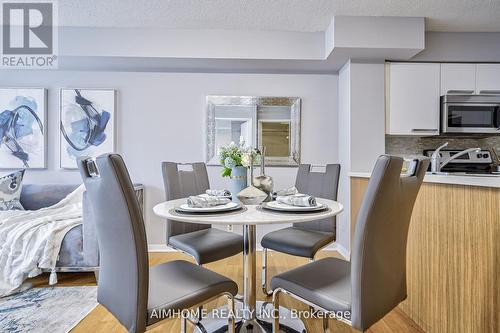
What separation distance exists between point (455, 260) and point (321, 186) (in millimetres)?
929

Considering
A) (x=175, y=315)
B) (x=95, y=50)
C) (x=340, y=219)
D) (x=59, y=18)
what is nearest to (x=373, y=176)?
(x=175, y=315)

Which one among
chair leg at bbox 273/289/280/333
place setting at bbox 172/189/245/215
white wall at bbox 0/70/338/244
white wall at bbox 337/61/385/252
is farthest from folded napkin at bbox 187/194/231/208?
white wall at bbox 337/61/385/252

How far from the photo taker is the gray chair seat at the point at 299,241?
1672 millimetres

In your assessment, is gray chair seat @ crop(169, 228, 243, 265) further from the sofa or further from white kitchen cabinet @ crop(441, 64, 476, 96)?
white kitchen cabinet @ crop(441, 64, 476, 96)

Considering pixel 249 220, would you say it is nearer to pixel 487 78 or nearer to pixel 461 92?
pixel 461 92

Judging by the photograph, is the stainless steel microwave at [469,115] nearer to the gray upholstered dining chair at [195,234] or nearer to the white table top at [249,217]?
the white table top at [249,217]

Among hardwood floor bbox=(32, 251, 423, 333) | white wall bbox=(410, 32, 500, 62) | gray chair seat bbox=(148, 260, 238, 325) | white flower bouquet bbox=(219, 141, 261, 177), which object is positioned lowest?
hardwood floor bbox=(32, 251, 423, 333)

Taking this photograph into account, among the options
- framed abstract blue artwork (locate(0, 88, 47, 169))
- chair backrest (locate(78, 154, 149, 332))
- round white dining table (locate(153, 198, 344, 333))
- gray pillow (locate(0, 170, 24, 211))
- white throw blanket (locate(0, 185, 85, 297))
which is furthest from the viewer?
framed abstract blue artwork (locate(0, 88, 47, 169))

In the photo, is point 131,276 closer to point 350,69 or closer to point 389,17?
point 350,69

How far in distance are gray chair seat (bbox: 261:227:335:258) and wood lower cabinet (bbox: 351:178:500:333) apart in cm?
55

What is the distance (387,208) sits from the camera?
0.91 meters

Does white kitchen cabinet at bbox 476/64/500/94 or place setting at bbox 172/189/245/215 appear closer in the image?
place setting at bbox 172/189/245/215

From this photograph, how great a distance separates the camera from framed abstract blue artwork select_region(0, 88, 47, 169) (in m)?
2.97

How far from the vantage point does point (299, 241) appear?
1.74m
